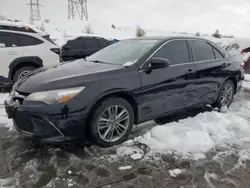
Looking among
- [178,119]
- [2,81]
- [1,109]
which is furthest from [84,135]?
[2,81]

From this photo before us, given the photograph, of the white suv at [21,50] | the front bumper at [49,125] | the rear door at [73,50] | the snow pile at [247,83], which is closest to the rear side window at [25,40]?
the white suv at [21,50]

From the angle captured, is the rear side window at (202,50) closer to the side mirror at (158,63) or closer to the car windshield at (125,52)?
the car windshield at (125,52)

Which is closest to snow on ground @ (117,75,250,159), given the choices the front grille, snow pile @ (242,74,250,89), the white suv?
the front grille

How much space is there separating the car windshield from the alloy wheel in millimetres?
701

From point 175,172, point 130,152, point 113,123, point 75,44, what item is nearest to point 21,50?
point 75,44

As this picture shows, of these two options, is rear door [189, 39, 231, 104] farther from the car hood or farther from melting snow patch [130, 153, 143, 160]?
melting snow patch [130, 153, 143, 160]

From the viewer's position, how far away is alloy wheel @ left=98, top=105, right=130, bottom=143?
3207 millimetres

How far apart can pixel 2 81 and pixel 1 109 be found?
162 cm

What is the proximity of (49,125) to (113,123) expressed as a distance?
856 mm

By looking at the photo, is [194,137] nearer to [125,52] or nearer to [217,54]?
[125,52]

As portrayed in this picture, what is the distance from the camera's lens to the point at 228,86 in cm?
511

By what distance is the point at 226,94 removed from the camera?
5098 millimetres

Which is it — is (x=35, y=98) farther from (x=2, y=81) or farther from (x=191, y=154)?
(x=2, y=81)

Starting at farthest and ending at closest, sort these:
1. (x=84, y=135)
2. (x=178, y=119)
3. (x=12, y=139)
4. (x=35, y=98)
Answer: (x=178, y=119), (x=12, y=139), (x=84, y=135), (x=35, y=98)
